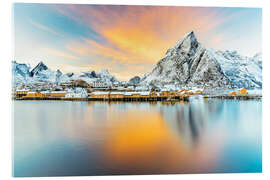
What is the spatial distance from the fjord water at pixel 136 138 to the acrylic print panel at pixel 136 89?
0.02 m

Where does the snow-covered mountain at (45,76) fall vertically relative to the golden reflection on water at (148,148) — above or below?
above

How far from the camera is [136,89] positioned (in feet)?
10.8

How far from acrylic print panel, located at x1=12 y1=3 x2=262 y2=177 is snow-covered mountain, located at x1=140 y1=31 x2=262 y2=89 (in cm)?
2

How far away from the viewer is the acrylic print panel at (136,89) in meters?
2.69

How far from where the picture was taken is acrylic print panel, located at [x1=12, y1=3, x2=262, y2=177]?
2691 millimetres

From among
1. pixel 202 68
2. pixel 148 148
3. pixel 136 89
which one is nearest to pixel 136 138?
pixel 148 148

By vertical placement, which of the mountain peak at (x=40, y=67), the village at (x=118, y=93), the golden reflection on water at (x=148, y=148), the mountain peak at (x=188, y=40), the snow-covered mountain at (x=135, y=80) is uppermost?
the mountain peak at (x=188, y=40)

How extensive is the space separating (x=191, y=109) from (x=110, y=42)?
6.57ft

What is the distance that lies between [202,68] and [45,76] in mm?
2864

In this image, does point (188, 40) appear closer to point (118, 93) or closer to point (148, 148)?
point (118, 93)

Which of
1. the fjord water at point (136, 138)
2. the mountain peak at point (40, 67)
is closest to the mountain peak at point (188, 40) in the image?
the fjord water at point (136, 138)

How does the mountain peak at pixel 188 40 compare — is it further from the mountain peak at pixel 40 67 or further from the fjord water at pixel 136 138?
the mountain peak at pixel 40 67
